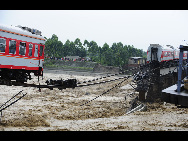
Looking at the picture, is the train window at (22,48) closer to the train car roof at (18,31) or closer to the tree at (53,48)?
the train car roof at (18,31)

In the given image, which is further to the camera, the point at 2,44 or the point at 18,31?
the point at 18,31

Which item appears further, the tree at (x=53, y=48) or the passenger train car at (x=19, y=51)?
the tree at (x=53, y=48)

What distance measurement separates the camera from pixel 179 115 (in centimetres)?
1080

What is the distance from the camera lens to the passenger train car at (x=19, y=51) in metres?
10.9

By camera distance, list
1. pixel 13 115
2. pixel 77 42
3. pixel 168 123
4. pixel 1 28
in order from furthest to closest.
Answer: pixel 77 42
pixel 13 115
pixel 1 28
pixel 168 123

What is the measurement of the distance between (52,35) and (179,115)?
93483mm

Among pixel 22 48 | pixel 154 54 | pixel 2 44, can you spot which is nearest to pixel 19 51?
pixel 22 48

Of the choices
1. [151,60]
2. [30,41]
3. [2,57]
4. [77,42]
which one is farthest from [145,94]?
[77,42]

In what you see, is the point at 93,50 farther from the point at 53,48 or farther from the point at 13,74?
the point at 13,74

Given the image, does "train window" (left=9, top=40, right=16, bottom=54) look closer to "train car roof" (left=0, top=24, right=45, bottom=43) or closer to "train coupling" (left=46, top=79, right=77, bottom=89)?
"train car roof" (left=0, top=24, right=45, bottom=43)

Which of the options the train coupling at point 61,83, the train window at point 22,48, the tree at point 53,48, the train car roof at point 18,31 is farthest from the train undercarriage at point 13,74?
the tree at point 53,48

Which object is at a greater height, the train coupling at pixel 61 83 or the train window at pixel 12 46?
the train window at pixel 12 46

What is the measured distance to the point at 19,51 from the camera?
11641mm

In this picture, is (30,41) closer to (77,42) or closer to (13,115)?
(13,115)
